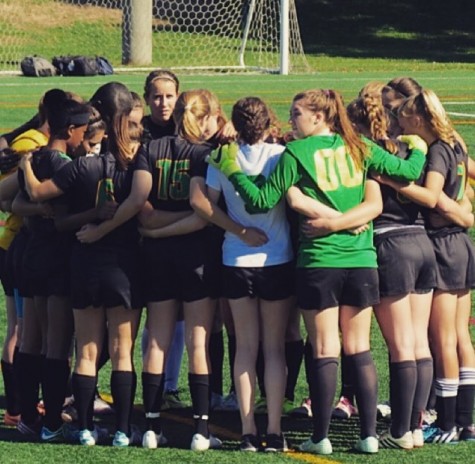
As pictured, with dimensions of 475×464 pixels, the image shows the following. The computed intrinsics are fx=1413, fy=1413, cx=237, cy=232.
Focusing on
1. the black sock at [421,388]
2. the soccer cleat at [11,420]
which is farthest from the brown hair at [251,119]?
the soccer cleat at [11,420]

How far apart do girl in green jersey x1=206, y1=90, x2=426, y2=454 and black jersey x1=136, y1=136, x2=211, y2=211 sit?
18cm

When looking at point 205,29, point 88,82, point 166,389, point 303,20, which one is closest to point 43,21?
point 205,29

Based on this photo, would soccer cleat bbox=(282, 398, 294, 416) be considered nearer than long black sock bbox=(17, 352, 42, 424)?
No

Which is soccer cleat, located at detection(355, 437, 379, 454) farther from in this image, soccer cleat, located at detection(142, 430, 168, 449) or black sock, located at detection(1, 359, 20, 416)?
black sock, located at detection(1, 359, 20, 416)

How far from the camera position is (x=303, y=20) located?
40906mm

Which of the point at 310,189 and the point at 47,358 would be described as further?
the point at 47,358

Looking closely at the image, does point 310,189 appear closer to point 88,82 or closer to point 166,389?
point 166,389

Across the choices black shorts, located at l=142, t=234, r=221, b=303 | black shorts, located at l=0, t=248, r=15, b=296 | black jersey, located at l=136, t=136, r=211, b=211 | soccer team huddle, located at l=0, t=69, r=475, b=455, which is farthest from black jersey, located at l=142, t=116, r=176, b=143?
black shorts, located at l=142, t=234, r=221, b=303

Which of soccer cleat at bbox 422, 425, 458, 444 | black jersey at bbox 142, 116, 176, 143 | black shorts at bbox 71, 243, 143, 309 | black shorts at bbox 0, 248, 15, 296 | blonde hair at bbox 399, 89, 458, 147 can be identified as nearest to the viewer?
black shorts at bbox 71, 243, 143, 309

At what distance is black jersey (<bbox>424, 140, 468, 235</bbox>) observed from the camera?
7129mm

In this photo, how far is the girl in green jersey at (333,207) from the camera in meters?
6.81

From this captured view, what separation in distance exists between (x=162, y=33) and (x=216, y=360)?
27.8m

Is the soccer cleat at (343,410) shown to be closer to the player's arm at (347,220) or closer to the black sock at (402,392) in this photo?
the black sock at (402,392)

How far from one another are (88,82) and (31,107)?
12.4 feet
